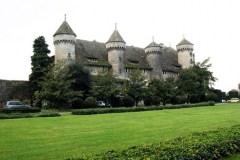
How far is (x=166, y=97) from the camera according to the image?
58531 millimetres

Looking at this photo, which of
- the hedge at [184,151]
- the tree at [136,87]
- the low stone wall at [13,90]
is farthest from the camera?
the low stone wall at [13,90]

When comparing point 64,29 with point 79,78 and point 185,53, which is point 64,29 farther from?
point 185,53

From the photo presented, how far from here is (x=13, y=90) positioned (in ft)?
184

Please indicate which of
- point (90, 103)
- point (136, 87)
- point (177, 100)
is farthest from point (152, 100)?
point (90, 103)

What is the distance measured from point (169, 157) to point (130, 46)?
68798mm

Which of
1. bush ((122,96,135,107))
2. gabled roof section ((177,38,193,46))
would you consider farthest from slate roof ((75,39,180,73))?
bush ((122,96,135,107))

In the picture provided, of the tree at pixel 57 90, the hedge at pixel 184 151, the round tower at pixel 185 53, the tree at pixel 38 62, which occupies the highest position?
the round tower at pixel 185 53

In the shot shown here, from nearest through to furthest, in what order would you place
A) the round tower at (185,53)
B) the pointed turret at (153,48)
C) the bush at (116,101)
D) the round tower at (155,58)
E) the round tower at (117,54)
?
1. the bush at (116,101)
2. the round tower at (117,54)
3. the round tower at (155,58)
4. the pointed turret at (153,48)
5. the round tower at (185,53)

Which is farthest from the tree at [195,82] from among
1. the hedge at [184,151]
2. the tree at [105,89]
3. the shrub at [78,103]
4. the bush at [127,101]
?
the hedge at [184,151]

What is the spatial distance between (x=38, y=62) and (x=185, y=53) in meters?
41.1

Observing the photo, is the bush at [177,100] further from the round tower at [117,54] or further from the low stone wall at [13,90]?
the low stone wall at [13,90]

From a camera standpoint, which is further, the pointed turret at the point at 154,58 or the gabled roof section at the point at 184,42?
the gabled roof section at the point at 184,42

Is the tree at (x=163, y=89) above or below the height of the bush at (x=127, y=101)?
above

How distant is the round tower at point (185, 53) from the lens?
79688 millimetres
